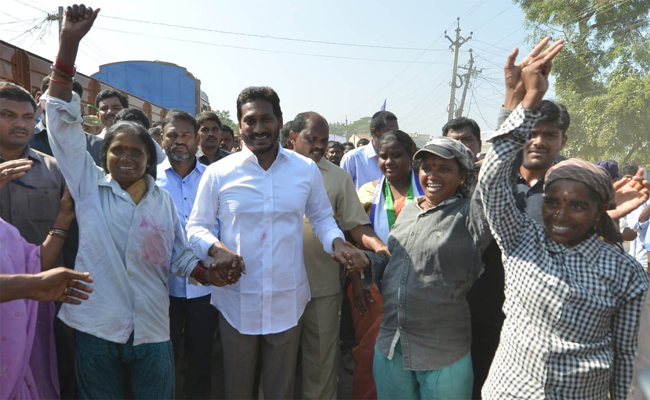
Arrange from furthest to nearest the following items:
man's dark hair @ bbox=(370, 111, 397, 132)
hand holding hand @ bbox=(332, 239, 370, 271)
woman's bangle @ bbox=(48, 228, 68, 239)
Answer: man's dark hair @ bbox=(370, 111, 397, 132)
hand holding hand @ bbox=(332, 239, 370, 271)
woman's bangle @ bbox=(48, 228, 68, 239)

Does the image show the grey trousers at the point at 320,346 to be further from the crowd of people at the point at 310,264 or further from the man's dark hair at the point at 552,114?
the man's dark hair at the point at 552,114

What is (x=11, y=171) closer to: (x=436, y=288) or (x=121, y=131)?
(x=121, y=131)

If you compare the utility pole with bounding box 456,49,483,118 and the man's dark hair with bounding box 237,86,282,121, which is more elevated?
the utility pole with bounding box 456,49,483,118

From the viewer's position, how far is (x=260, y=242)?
8.04 ft

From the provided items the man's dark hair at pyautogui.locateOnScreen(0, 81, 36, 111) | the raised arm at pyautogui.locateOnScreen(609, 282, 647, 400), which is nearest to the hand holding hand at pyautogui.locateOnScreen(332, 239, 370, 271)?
the raised arm at pyautogui.locateOnScreen(609, 282, 647, 400)

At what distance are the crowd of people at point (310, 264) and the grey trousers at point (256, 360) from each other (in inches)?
0.4

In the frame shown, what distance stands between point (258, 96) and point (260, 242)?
0.88 meters

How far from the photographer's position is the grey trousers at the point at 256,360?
8.11ft

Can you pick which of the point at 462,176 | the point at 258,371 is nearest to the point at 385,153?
the point at 462,176

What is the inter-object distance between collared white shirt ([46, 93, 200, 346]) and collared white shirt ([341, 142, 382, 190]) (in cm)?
300

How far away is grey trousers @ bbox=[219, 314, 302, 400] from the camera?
2471 mm

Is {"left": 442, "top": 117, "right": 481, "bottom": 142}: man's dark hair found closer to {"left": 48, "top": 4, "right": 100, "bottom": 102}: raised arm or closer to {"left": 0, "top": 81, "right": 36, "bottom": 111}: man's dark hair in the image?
{"left": 48, "top": 4, "right": 100, "bottom": 102}: raised arm

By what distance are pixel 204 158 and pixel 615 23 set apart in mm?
20598

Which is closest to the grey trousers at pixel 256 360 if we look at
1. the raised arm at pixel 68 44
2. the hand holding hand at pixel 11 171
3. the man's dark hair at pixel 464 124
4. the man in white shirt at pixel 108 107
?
the hand holding hand at pixel 11 171
